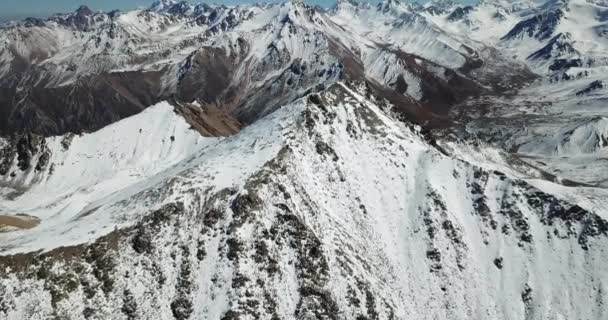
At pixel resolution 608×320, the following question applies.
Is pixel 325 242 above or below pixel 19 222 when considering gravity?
below

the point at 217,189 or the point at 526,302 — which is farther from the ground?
the point at 217,189

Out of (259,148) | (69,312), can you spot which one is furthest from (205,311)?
(259,148)

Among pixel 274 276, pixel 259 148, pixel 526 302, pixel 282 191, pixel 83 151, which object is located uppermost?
pixel 83 151

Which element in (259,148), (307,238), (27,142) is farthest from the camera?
(27,142)

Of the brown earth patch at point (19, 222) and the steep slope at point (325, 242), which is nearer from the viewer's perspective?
the steep slope at point (325, 242)

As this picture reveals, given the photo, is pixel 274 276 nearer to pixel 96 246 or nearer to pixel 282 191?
pixel 282 191

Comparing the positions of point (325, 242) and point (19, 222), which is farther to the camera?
point (19, 222)

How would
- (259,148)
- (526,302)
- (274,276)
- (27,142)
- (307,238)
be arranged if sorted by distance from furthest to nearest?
(27,142) → (259,148) → (526,302) → (307,238) → (274,276)

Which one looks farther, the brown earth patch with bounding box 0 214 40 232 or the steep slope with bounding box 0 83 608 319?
the brown earth patch with bounding box 0 214 40 232
